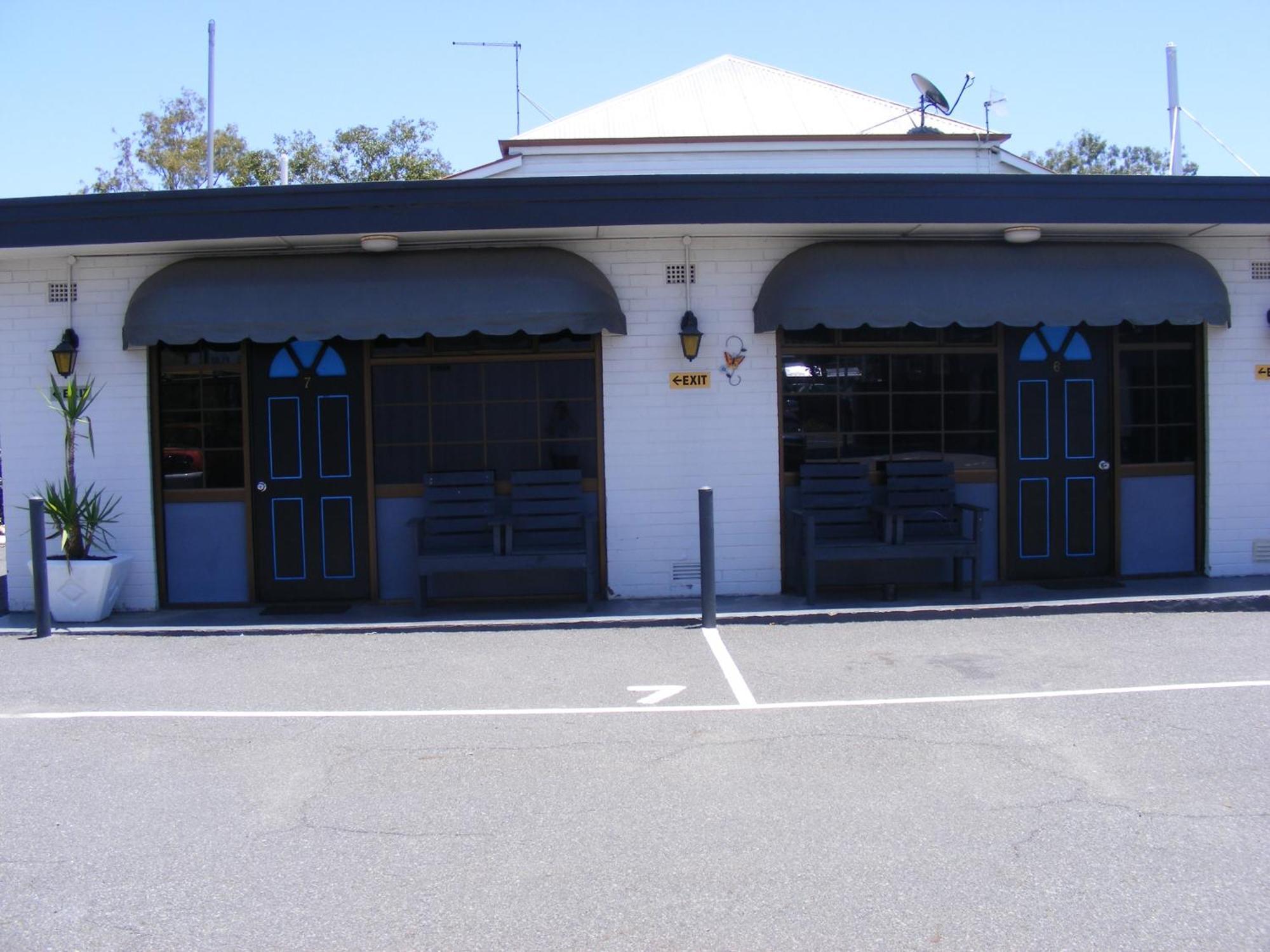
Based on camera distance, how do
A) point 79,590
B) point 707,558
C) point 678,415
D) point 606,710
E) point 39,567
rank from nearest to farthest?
1. point 606,710
2. point 707,558
3. point 39,567
4. point 79,590
5. point 678,415

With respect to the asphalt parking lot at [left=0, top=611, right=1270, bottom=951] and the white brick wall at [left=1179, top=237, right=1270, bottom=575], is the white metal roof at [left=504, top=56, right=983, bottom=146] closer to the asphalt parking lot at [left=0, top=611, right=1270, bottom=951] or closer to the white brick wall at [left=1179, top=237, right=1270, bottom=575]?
the white brick wall at [left=1179, top=237, right=1270, bottom=575]

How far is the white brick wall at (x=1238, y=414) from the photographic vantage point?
33.6 feet

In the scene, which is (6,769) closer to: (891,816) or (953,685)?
(891,816)

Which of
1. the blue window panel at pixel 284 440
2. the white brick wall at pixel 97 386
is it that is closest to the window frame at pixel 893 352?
the blue window panel at pixel 284 440

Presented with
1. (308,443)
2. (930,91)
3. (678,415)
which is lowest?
(308,443)

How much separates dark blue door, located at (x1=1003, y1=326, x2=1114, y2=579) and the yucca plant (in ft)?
27.4

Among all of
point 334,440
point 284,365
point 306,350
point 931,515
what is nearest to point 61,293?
point 284,365

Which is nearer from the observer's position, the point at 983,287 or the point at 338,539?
the point at 983,287

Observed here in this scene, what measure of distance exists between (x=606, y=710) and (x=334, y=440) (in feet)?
15.4

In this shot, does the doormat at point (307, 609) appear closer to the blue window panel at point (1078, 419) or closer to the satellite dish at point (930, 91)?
the blue window panel at point (1078, 419)

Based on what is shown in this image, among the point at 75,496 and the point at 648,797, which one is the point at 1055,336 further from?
the point at 75,496

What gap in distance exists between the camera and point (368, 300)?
9.22 m

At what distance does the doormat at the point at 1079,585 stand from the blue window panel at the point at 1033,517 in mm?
308

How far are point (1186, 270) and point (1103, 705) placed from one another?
5.23 meters
